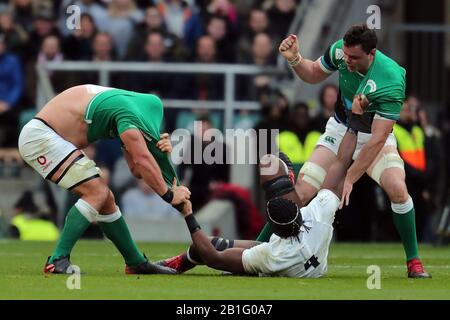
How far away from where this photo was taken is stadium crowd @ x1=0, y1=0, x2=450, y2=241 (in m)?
19.7

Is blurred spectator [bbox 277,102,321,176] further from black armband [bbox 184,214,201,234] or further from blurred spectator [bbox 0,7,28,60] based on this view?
black armband [bbox 184,214,201,234]

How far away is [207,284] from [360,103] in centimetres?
209

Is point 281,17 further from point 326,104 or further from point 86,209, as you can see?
point 86,209

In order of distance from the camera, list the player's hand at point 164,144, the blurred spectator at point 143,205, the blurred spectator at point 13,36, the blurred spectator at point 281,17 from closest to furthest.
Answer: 1. the player's hand at point 164,144
2. the blurred spectator at point 143,205
3. the blurred spectator at point 13,36
4. the blurred spectator at point 281,17

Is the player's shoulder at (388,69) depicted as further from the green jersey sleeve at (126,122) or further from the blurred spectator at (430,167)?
the blurred spectator at (430,167)

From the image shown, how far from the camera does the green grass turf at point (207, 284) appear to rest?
10641 millimetres

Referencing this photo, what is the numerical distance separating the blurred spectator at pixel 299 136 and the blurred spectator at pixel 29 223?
131 inches

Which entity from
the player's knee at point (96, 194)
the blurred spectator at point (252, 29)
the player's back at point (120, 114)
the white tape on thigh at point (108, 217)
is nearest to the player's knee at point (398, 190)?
the player's back at point (120, 114)

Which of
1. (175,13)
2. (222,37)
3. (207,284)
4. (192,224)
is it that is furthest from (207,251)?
(175,13)

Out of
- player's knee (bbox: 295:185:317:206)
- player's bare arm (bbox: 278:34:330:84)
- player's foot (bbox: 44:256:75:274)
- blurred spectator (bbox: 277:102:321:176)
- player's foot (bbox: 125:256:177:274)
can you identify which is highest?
player's bare arm (bbox: 278:34:330:84)

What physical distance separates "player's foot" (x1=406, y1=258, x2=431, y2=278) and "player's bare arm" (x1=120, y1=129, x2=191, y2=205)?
211 centimetres

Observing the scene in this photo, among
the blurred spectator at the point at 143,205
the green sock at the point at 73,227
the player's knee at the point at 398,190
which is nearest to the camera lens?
the green sock at the point at 73,227

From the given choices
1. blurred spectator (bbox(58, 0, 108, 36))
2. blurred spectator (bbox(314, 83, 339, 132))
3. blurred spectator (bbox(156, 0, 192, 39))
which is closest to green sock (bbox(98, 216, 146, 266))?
blurred spectator (bbox(314, 83, 339, 132))

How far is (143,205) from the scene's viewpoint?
20391 mm
